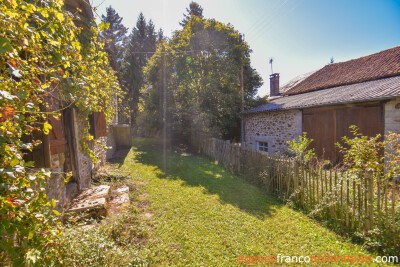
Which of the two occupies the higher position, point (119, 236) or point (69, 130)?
point (69, 130)

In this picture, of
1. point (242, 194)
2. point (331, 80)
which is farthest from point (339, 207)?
point (331, 80)

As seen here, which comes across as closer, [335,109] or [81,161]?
[81,161]

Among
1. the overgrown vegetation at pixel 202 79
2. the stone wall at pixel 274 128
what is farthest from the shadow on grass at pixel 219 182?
the overgrown vegetation at pixel 202 79

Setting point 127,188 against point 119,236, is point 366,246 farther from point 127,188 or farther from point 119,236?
point 127,188

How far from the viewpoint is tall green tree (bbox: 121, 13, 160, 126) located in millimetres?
25703

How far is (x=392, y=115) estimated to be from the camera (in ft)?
21.8

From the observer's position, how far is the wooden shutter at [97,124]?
5.41 metres

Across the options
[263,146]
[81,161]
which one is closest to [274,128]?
[263,146]

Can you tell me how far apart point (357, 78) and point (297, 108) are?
512 cm

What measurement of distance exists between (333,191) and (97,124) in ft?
19.0

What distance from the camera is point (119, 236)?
10.9 feet

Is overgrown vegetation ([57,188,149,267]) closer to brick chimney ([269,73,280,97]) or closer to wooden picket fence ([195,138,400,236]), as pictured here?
wooden picket fence ([195,138,400,236])

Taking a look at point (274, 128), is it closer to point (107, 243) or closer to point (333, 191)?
point (333, 191)

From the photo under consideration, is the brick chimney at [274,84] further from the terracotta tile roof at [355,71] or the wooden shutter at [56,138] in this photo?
the wooden shutter at [56,138]
